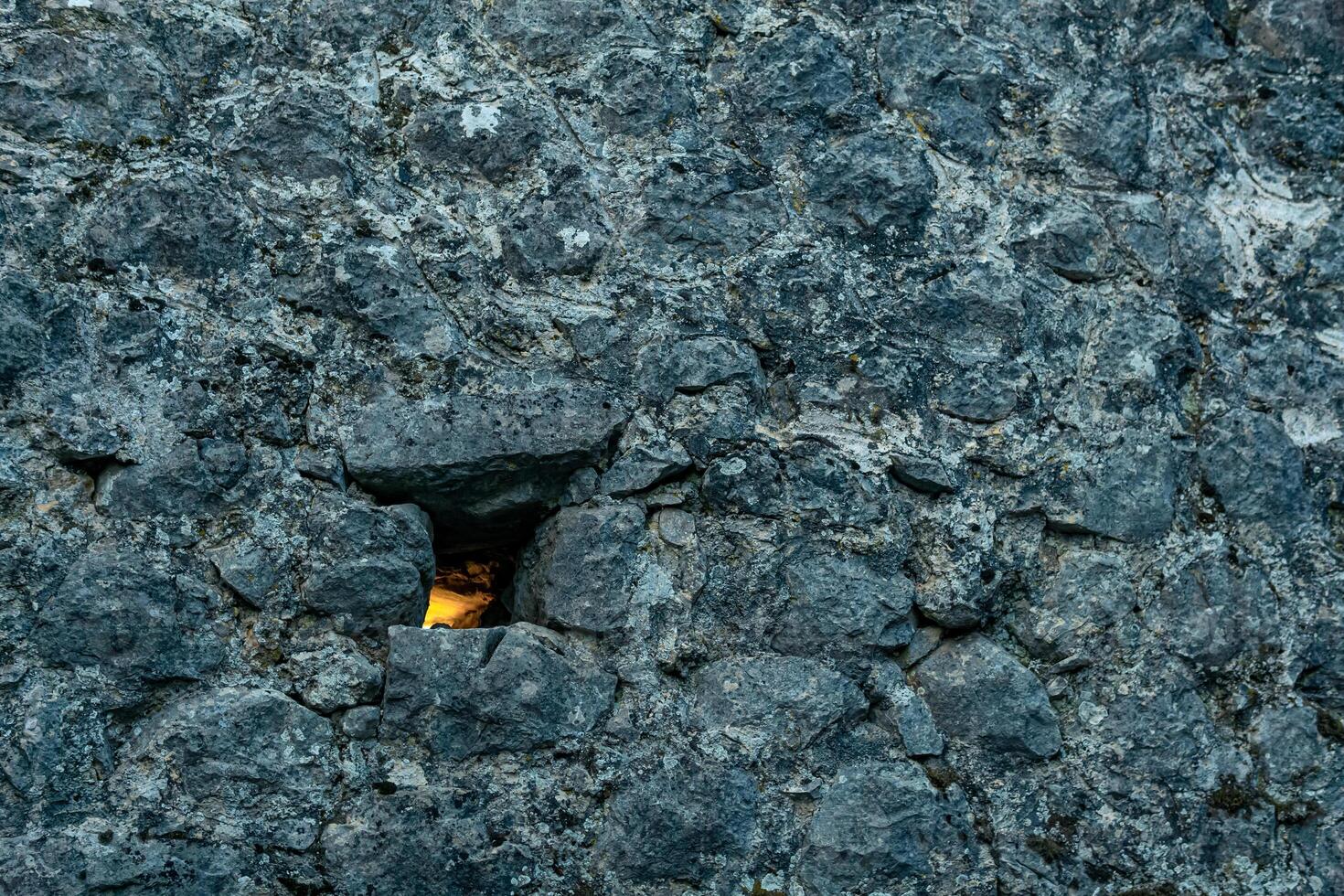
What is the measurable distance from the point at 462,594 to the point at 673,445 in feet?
2.32

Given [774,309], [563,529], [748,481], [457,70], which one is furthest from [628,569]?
[457,70]

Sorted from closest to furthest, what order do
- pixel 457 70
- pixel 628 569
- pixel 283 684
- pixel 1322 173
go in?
1. pixel 283 684
2. pixel 628 569
3. pixel 457 70
4. pixel 1322 173

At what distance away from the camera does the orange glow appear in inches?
109

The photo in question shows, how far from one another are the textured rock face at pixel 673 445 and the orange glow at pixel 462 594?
0.43ft

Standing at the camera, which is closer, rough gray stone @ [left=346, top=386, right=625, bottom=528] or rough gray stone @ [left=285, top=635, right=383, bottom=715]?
rough gray stone @ [left=285, top=635, right=383, bottom=715]

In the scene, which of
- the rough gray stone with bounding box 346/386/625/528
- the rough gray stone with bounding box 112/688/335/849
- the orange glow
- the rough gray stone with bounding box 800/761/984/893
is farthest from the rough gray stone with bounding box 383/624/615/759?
the rough gray stone with bounding box 800/761/984/893

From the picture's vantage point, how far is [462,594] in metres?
2.84

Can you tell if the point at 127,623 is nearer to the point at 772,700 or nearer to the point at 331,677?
the point at 331,677

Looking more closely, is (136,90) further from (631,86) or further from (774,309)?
(774,309)

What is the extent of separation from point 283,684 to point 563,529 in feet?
2.02

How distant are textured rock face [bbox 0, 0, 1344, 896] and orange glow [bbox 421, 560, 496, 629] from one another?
13 centimetres

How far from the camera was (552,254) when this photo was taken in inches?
100

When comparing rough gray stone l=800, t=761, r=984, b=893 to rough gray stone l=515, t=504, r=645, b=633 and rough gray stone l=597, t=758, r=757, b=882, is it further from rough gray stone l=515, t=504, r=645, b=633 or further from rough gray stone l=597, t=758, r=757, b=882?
rough gray stone l=515, t=504, r=645, b=633

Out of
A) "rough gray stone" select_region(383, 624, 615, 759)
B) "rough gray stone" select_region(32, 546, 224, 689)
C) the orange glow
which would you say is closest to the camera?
"rough gray stone" select_region(32, 546, 224, 689)
